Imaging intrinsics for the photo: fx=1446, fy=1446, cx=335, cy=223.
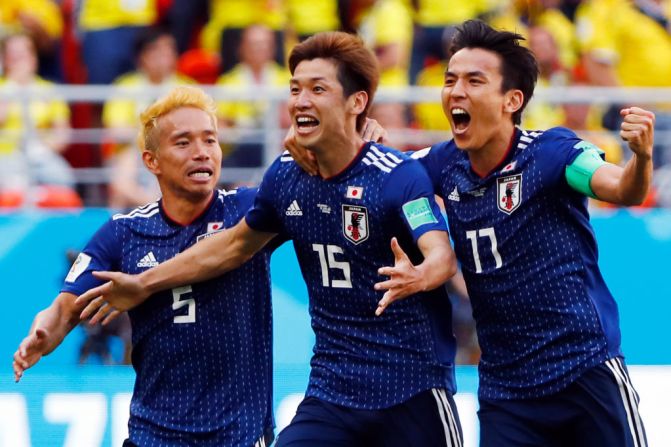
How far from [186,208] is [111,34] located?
4.96 m

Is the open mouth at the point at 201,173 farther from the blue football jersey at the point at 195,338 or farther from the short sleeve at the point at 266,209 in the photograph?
the short sleeve at the point at 266,209

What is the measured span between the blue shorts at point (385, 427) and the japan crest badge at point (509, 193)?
78 centimetres

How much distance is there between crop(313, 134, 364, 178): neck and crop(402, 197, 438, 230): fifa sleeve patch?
1.24ft

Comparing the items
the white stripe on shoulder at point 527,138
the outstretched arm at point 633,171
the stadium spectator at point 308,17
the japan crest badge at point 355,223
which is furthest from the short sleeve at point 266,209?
the stadium spectator at point 308,17

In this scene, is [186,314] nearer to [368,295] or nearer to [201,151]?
[201,151]

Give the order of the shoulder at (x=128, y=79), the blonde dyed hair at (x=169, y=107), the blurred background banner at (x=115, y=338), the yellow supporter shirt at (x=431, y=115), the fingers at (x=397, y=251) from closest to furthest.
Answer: the fingers at (x=397, y=251) → the blonde dyed hair at (x=169, y=107) → the blurred background banner at (x=115, y=338) → the shoulder at (x=128, y=79) → the yellow supporter shirt at (x=431, y=115)

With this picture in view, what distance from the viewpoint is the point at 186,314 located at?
614cm

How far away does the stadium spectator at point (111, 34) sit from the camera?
430 inches

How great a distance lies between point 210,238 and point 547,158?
1463mm

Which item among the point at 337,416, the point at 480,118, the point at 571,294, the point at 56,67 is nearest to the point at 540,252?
the point at 571,294

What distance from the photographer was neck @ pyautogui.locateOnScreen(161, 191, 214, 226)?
629 cm

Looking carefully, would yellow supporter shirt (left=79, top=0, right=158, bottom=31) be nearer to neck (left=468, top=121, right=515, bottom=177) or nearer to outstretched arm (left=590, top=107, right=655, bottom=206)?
neck (left=468, top=121, right=515, bottom=177)

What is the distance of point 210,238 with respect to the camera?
6113 mm

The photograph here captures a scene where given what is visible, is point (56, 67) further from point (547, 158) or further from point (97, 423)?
point (547, 158)
